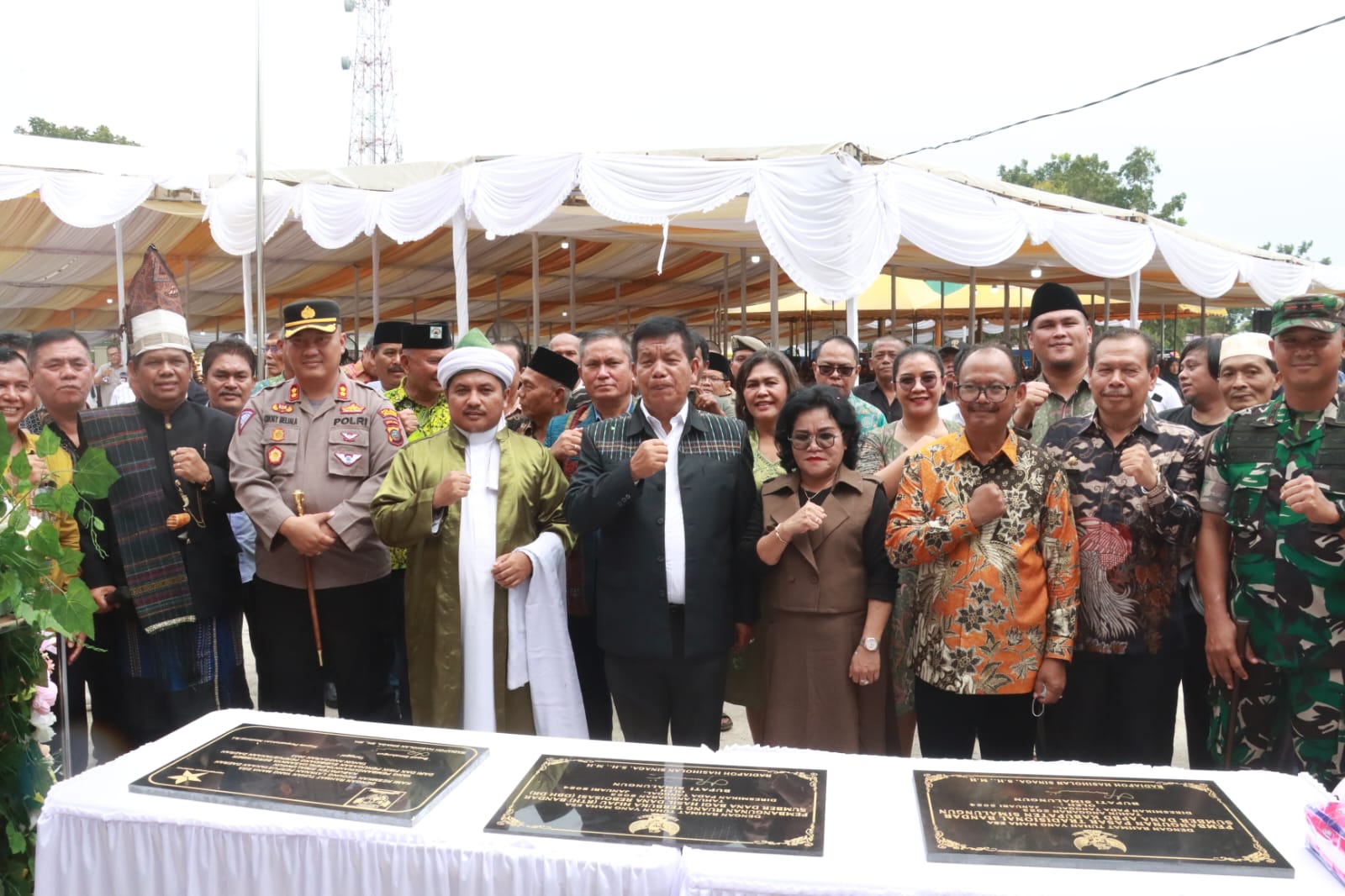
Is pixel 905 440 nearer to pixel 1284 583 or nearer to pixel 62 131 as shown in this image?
pixel 1284 583

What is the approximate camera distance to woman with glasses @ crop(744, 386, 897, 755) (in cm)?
274

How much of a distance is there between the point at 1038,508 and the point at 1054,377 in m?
1.11

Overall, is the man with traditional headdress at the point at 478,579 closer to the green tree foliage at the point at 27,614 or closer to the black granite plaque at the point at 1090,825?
the green tree foliage at the point at 27,614

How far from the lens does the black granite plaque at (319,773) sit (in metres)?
1.75

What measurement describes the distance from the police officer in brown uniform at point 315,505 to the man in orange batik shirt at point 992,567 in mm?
1712

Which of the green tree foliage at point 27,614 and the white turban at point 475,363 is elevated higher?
the white turban at point 475,363

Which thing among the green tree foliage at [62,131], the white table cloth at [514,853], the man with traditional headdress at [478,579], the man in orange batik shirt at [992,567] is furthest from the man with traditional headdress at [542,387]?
the green tree foliage at [62,131]

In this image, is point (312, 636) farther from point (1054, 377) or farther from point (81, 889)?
point (1054, 377)

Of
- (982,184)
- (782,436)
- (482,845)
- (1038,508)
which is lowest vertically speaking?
(482,845)

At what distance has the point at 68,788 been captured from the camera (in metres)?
1.86

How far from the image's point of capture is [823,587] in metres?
2.74

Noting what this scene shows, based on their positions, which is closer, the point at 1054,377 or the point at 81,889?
the point at 81,889

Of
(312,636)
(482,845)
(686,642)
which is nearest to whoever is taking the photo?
(482,845)

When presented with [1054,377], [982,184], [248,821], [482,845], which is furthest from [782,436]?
[982,184]
